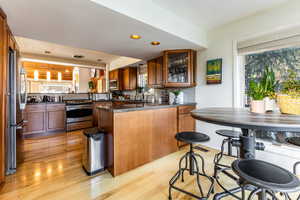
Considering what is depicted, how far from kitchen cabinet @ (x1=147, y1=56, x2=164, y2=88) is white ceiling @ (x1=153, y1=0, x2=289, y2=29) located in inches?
47.8

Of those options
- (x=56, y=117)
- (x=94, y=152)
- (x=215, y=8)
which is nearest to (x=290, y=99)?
(x=215, y=8)

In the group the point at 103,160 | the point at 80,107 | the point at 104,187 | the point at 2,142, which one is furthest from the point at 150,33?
the point at 80,107

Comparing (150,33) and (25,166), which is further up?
(150,33)

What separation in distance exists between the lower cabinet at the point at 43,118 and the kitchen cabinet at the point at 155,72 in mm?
2693

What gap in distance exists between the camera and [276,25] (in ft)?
6.64

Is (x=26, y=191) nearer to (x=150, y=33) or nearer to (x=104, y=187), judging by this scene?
(x=104, y=187)

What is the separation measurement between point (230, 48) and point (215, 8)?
31.1 inches

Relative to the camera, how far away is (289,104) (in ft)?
4.42

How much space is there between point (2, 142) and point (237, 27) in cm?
378

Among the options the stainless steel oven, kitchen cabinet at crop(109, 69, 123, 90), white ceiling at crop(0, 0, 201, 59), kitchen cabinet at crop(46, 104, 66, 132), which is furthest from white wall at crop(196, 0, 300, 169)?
kitchen cabinet at crop(46, 104, 66, 132)

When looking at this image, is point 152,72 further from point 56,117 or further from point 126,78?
point 56,117

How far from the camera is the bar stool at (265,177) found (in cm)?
73

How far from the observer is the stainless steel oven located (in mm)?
4130

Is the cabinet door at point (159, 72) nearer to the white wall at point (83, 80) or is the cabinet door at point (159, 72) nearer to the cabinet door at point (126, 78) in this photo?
the cabinet door at point (126, 78)
